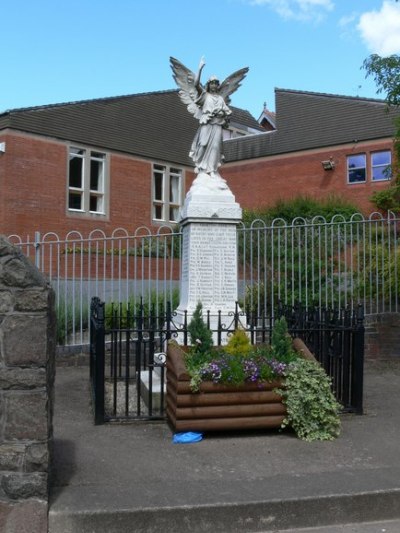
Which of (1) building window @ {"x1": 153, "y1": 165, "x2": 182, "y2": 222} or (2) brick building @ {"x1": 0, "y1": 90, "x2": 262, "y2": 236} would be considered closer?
(2) brick building @ {"x1": 0, "y1": 90, "x2": 262, "y2": 236}

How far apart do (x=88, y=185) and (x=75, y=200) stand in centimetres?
74

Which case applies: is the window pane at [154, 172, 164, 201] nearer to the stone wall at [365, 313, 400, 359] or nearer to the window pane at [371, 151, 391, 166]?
the window pane at [371, 151, 391, 166]

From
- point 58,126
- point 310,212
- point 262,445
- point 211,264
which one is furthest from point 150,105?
point 262,445

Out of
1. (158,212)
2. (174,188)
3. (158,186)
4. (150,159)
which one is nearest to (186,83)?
(150,159)

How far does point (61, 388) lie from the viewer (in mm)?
8531

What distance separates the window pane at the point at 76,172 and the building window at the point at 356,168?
11.0 metres

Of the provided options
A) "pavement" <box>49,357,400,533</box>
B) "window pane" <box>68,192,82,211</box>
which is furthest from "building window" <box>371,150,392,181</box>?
"pavement" <box>49,357,400,533</box>

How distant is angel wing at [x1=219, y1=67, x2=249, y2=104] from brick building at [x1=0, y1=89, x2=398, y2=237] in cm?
1286

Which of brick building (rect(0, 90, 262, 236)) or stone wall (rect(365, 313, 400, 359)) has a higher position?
brick building (rect(0, 90, 262, 236))

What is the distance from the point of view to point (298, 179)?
86.0ft

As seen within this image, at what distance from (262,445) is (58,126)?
17894 mm

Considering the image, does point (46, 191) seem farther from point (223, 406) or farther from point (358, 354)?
point (223, 406)

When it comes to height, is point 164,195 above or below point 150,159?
below

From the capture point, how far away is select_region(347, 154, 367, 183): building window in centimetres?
2436
